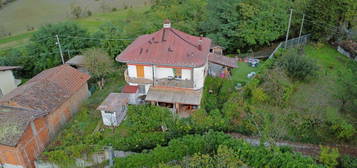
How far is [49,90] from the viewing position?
2208cm

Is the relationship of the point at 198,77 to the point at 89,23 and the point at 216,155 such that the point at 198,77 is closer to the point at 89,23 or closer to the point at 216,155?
the point at 216,155

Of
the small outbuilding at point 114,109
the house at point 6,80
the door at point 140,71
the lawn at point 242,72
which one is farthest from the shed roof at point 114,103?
the house at point 6,80

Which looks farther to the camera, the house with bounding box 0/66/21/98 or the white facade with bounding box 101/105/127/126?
the house with bounding box 0/66/21/98

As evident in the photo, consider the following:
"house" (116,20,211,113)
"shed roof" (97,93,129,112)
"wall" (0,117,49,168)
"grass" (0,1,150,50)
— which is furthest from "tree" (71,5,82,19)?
"wall" (0,117,49,168)

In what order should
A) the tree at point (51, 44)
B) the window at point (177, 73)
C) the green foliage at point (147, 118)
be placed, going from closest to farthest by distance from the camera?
the green foliage at point (147, 118), the window at point (177, 73), the tree at point (51, 44)

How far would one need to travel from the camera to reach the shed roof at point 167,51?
21.1 metres

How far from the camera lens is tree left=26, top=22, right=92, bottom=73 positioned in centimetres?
3325

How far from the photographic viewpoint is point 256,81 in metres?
24.1

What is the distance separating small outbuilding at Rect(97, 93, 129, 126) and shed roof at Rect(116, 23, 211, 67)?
3.30 metres

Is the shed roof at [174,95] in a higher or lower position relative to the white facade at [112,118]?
higher

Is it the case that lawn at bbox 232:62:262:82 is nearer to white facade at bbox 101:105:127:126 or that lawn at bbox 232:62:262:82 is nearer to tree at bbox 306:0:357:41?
tree at bbox 306:0:357:41

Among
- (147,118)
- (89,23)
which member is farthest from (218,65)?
(89,23)

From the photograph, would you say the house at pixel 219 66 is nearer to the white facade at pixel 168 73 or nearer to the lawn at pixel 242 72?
the lawn at pixel 242 72

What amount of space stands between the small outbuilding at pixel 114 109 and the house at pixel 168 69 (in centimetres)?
195
